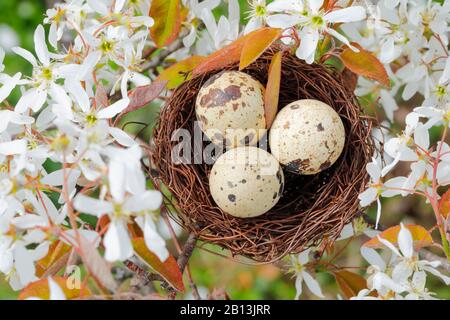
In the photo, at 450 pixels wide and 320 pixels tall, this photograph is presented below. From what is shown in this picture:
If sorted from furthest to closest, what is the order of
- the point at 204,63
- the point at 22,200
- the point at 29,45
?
the point at 29,45 < the point at 204,63 < the point at 22,200

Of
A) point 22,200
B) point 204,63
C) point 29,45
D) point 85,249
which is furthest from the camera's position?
point 29,45

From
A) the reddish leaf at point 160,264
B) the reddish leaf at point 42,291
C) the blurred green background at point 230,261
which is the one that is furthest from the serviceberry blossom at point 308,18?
the blurred green background at point 230,261

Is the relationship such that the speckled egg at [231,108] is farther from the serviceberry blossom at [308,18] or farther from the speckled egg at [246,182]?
the serviceberry blossom at [308,18]

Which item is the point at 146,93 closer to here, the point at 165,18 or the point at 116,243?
the point at 165,18

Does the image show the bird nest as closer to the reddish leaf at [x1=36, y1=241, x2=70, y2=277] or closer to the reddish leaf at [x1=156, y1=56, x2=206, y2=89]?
the reddish leaf at [x1=156, y1=56, x2=206, y2=89]
